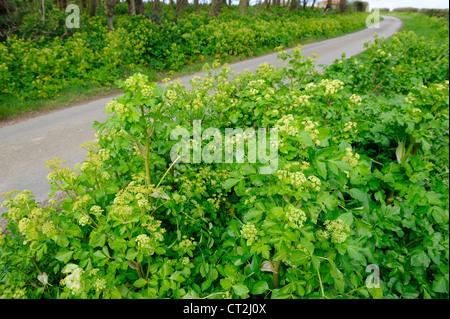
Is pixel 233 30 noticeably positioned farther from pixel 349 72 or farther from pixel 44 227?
pixel 44 227

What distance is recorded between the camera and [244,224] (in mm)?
2301

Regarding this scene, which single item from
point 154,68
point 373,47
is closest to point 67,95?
point 154,68

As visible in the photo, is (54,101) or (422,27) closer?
(54,101)

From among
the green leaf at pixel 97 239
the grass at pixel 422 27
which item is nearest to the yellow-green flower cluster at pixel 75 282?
the green leaf at pixel 97 239

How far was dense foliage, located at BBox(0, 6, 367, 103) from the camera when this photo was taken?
7.55 metres

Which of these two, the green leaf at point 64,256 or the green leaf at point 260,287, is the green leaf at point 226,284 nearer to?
the green leaf at point 260,287

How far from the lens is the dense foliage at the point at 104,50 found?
7.55 meters

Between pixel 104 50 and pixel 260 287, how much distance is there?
9.37 m

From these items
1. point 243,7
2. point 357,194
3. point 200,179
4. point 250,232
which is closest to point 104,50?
point 200,179

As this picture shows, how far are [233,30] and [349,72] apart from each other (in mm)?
8650

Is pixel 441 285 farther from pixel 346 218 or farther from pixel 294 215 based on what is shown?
pixel 294 215

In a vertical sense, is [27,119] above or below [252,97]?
below

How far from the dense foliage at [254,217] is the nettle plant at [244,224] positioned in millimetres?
12

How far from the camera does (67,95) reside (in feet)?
25.6
